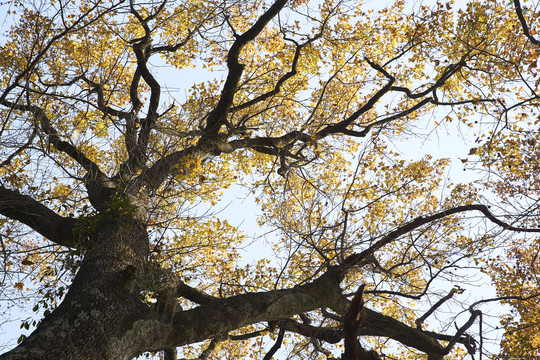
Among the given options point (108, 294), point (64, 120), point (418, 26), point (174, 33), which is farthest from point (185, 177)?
point (418, 26)

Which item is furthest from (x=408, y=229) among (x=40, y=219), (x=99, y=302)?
(x=40, y=219)

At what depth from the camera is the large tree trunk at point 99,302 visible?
3.21 meters

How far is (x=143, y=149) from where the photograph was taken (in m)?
6.00

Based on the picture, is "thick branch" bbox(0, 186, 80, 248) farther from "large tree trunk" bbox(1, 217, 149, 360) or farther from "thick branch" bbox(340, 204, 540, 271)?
"thick branch" bbox(340, 204, 540, 271)

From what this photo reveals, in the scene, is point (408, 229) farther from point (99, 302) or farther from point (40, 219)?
point (40, 219)

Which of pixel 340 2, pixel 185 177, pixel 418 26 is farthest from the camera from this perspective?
pixel 418 26

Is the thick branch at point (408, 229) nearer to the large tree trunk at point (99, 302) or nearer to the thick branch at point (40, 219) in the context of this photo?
the large tree trunk at point (99, 302)

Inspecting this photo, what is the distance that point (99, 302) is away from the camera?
3.74m

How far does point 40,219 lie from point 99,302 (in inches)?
73.2

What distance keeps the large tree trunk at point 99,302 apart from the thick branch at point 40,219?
35 cm

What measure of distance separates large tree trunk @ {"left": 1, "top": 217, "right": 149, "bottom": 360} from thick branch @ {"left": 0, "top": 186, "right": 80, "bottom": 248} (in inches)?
13.9

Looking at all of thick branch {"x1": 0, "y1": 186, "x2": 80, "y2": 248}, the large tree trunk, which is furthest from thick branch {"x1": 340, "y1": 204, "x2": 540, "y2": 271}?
thick branch {"x1": 0, "y1": 186, "x2": 80, "y2": 248}

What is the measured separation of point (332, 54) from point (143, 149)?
18.5ft

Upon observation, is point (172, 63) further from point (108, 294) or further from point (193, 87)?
point (108, 294)
